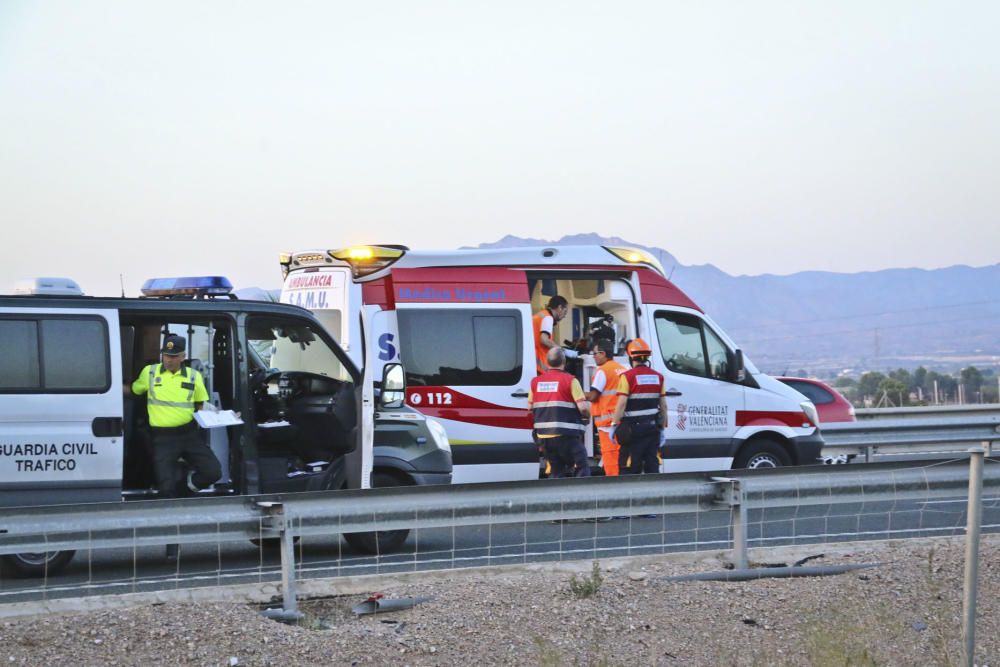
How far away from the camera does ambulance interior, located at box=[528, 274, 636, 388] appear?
13531 mm

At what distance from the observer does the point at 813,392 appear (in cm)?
1917

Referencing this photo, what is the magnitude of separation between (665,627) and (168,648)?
2522 millimetres

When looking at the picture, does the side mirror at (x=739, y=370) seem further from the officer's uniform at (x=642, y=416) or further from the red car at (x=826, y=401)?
the red car at (x=826, y=401)

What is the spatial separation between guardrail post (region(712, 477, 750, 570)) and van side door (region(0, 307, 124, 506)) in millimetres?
4028

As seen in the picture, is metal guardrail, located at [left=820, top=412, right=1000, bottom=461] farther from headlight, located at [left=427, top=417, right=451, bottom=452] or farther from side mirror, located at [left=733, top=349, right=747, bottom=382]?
headlight, located at [left=427, top=417, right=451, bottom=452]

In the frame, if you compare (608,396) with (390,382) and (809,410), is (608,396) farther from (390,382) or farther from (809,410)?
(809,410)

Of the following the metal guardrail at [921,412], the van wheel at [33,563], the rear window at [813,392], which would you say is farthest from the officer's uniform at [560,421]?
the metal guardrail at [921,412]

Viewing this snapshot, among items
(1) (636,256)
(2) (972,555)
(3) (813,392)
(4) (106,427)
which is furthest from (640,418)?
(3) (813,392)

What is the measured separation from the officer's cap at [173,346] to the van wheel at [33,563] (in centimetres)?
155

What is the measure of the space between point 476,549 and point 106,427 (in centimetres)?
267

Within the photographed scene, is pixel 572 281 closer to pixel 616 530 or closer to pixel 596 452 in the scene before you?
pixel 596 452

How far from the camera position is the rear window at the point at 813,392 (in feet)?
62.1

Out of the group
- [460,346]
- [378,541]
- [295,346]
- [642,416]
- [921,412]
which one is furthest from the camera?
[921,412]

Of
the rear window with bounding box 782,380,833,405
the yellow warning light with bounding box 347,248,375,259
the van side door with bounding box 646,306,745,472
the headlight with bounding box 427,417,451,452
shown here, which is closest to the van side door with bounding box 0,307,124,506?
the headlight with bounding box 427,417,451,452
